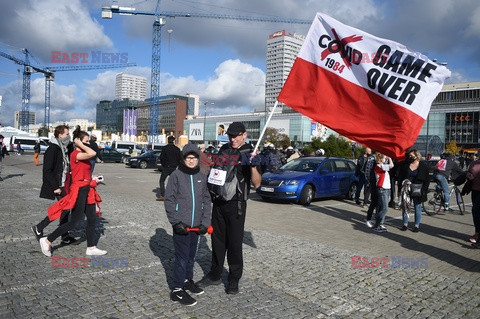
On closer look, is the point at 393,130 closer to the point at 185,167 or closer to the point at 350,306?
the point at 350,306

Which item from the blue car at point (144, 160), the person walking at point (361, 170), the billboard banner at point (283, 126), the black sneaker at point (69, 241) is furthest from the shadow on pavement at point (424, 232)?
the billboard banner at point (283, 126)

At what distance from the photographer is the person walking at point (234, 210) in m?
4.36

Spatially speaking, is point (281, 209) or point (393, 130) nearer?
point (393, 130)

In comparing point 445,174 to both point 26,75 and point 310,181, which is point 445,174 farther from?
point 26,75

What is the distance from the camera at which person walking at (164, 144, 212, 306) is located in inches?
161

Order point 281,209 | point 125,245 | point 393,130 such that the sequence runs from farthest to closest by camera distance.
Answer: point 281,209 → point 125,245 → point 393,130

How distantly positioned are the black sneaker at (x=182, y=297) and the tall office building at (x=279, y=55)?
155605 millimetres

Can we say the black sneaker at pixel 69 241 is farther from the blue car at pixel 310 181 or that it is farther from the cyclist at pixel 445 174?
the cyclist at pixel 445 174

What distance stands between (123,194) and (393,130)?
33.6 feet

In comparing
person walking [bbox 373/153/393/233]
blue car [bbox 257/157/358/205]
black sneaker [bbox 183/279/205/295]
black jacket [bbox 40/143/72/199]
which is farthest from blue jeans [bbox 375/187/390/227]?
black jacket [bbox 40/143/72/199]

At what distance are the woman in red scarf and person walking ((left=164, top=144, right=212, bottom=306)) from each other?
6.40 feet

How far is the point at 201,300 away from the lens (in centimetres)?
425

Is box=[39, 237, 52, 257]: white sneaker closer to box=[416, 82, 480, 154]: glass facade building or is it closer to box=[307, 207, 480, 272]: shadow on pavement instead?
box=[307, 207, 480, 272]: shadow on pavement

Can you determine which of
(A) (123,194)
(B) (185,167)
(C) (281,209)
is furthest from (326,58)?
(A) (123,194)
